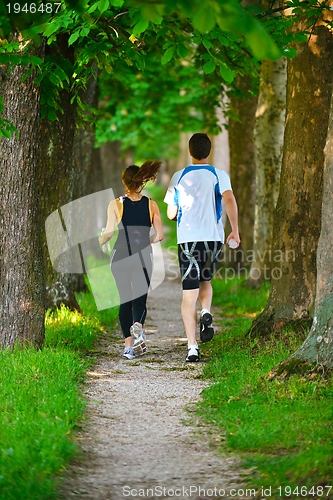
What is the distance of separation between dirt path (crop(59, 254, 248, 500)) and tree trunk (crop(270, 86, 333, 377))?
3.24ft

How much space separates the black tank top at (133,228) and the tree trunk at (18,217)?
0.96 meters

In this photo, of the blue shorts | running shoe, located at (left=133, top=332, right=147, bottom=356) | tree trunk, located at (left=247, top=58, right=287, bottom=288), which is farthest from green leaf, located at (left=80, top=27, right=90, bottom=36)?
tree trunk, located at (left=247, top=58, right=287, bottom=288)

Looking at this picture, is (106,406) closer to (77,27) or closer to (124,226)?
(124,226)

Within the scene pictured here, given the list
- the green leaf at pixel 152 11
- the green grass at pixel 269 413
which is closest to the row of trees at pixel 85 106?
the green grass at pixel 269 413

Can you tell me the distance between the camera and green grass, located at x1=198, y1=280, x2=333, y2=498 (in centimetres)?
464

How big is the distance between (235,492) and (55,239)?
6350 millimetres

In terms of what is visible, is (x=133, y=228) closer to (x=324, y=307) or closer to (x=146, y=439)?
(x=324, y=307)

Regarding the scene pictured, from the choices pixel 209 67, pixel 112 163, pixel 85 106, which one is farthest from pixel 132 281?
pixel 112 163

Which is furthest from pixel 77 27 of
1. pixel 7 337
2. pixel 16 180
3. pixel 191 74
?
pixel 191 74

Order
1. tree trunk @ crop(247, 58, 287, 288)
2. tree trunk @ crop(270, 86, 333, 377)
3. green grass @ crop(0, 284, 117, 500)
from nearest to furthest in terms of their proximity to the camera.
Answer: green grass @ crop(0, 284, 117, 500), tree trunk @ crop(270, 86, 333, 377), tree trunk @ crop(247, 58, 287, 288)

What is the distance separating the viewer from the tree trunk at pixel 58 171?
9922mm

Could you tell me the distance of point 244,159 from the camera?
15438 mm

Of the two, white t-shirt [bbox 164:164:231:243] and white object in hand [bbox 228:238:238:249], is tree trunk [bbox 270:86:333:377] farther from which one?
white t-shirt [bbox 164:164:231:243]

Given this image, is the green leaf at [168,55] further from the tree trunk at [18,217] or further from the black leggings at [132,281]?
the black leggings at [132,281]
